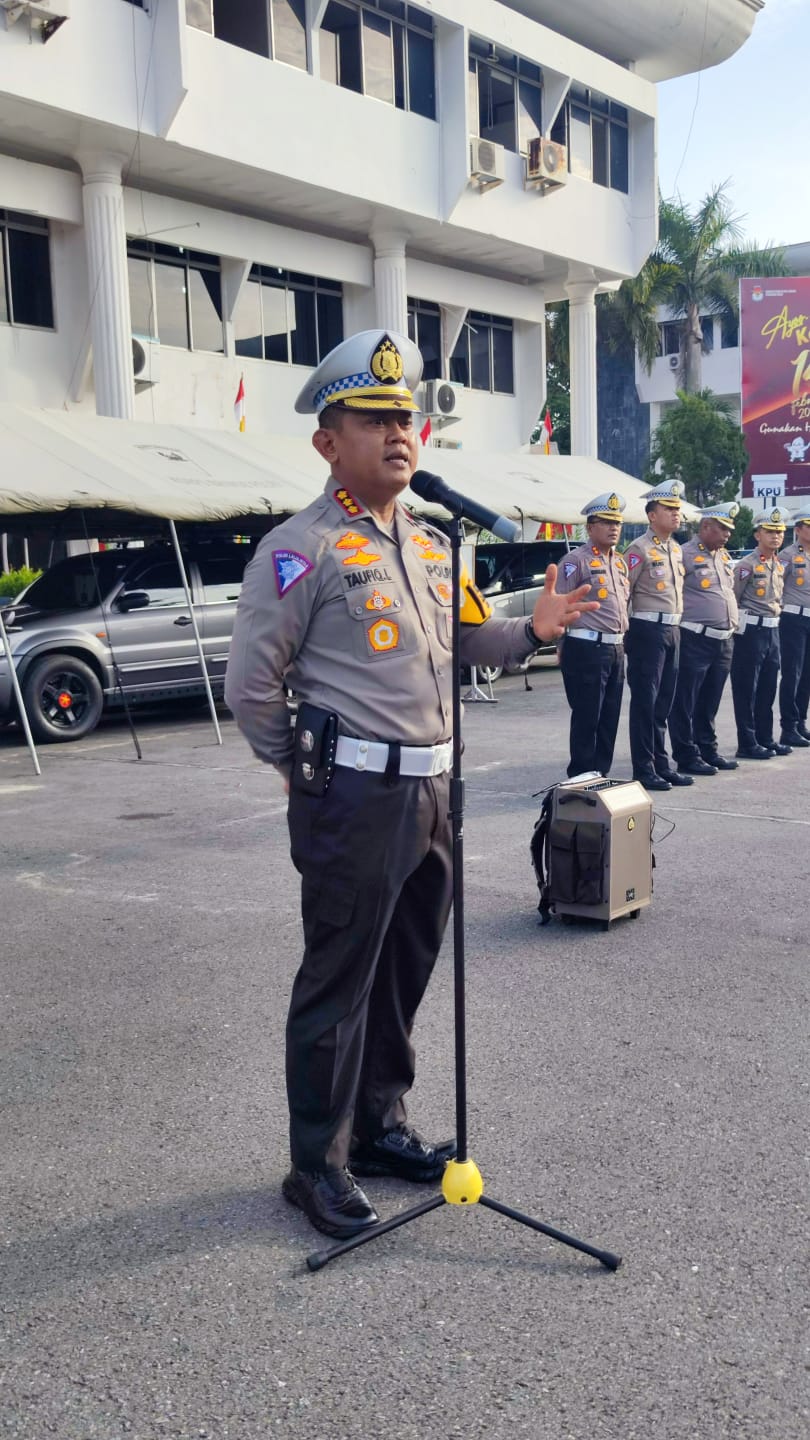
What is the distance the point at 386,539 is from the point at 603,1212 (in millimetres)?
1718

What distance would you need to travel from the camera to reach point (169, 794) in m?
9.47

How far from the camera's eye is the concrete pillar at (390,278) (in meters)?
21.4

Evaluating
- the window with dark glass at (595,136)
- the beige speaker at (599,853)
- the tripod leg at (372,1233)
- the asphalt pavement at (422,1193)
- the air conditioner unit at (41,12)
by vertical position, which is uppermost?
the window with dark glass at (595,136)

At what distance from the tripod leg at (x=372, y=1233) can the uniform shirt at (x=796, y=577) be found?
9.18 metres

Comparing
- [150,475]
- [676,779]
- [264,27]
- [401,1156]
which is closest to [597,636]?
[676,779]

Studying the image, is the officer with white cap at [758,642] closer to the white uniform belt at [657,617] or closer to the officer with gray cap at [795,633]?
the officer with gray cap at [795,633]

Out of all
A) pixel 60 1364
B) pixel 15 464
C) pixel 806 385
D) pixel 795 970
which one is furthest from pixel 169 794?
pixel 806 385

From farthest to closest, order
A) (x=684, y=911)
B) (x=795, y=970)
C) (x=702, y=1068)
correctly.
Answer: (x=684, y=911)
(x=795, y=970)
(x=702, y=1068)

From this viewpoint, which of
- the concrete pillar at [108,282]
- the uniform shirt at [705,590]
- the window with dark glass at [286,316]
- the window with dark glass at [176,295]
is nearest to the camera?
the uniform shirt at [705,590]

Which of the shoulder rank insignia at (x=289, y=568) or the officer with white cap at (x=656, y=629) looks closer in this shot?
the shoulder rank insignia at (x=289, y=568)

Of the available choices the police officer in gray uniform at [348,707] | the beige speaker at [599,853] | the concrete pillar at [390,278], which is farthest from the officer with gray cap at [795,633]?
the concrete pillar at [390,278]

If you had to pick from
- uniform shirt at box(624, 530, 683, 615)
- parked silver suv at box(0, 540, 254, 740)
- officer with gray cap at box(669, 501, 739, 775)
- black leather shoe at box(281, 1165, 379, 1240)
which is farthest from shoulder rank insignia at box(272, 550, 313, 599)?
parked silver suv at box(0, 540, 254, 740)

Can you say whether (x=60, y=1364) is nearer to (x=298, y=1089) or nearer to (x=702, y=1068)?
(x=298, y=1089)

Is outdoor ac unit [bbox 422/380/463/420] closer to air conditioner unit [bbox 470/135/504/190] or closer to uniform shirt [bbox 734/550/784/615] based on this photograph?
air conditioner unit [bbox 470/135/504/190]
